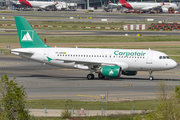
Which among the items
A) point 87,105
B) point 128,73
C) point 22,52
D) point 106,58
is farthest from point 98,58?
point 87,105

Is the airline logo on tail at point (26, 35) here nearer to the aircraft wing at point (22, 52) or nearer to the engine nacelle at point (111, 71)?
the aircraft wing at point (22, 52)

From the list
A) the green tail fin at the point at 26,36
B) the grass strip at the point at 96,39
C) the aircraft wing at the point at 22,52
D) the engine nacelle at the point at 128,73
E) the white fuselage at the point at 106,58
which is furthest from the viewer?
the grass strip at the point at 96,39

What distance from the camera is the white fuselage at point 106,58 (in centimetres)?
4659

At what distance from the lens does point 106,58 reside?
4756cm

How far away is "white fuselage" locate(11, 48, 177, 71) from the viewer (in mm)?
46594

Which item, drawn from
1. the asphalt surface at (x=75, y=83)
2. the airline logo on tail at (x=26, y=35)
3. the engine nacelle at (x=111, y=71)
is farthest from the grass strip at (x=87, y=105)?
the airline logo on tail at (x=26, y=35)

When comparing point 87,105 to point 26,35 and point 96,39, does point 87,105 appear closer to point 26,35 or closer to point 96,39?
point 26,35

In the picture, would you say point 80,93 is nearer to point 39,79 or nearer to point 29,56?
point 39,79

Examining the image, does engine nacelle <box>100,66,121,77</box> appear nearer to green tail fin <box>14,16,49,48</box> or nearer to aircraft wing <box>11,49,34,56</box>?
green tail fin <box>14,16,49,48</box>

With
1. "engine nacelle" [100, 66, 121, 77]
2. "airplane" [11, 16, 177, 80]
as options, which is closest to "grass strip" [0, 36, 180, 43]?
"airplane" [11, 16, 177, 80]

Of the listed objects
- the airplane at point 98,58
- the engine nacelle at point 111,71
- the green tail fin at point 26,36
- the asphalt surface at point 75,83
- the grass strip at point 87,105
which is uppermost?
the green tail fin at point 26,36

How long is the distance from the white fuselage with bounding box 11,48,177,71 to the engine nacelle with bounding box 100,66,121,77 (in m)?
1.64

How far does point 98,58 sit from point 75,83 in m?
5.89

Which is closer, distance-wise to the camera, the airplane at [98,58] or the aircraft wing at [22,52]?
the airplane at [98,58]
